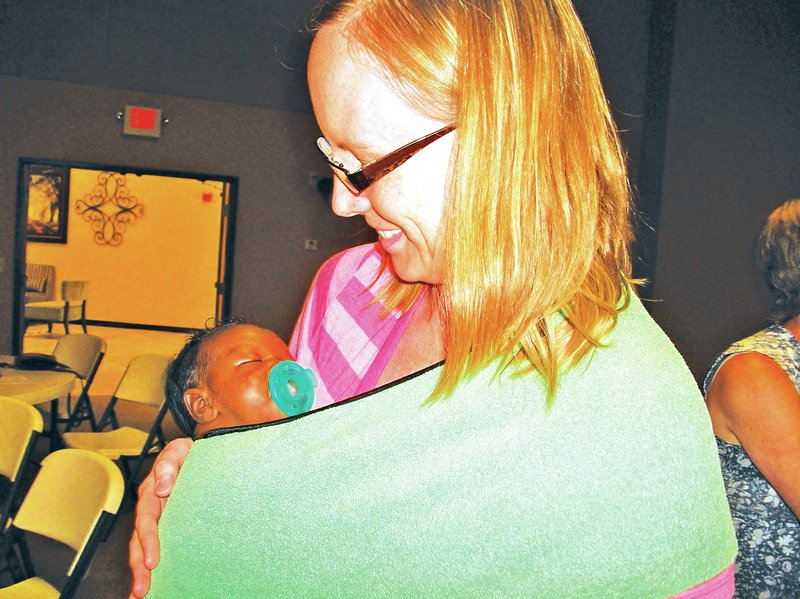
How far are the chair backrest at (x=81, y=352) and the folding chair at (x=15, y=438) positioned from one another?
6.44 feet

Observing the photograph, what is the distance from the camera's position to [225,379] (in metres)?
1.46

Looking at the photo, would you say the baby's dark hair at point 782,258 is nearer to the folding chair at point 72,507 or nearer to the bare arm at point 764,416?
the bare arm at point 764,416

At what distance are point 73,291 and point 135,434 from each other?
7.50m

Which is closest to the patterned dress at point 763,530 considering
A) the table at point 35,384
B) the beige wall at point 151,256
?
the table at point 35,384

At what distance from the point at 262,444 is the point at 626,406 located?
1.31 feet

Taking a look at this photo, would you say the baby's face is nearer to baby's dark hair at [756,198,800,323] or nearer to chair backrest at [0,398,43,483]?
baby's dark hair at [756,198,800,323]

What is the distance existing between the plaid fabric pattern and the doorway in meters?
11.4

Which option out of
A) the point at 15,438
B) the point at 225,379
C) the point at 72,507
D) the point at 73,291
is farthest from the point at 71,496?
the point at 73,291

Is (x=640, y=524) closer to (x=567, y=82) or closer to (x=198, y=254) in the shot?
(x=567, y=82)

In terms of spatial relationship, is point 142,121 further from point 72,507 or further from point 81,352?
point 72,507

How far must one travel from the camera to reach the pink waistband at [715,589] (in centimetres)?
64

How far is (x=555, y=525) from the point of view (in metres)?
0.63

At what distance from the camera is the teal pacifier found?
112 cm

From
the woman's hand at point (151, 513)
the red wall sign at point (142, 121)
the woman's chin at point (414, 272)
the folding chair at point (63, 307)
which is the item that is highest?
the red wall sign at point (142, 121)
